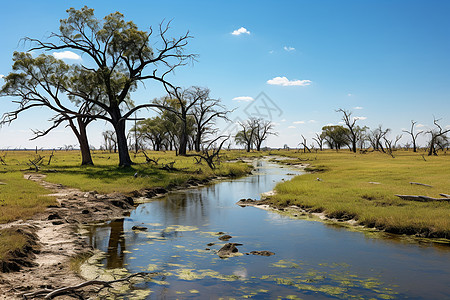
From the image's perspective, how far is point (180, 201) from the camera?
19.8m

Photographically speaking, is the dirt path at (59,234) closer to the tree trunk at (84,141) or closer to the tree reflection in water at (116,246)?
the tree reflection in water at (116,246)

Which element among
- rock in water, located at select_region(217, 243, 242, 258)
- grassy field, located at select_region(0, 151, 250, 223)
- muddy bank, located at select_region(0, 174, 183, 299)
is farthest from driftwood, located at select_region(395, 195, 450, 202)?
grassy field, located at select_region(0, 151, 250, 223)

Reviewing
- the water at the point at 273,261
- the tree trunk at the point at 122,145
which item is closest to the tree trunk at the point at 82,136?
the tree trunk at the point at 122,145

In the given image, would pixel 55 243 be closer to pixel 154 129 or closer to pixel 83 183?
pixel 83 183

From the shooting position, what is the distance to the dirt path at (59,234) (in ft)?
22.9

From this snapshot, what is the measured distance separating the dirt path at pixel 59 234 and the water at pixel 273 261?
100cm

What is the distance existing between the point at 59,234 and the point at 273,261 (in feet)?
24.4

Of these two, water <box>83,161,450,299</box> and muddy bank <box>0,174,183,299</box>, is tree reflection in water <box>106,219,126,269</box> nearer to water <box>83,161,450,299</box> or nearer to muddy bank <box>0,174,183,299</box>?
water <box>83,161,450,299</box>

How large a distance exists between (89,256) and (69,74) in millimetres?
33014

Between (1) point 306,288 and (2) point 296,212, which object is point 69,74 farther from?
(1) point 306,288

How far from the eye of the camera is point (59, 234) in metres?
11.1

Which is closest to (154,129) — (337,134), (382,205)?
(337,134)

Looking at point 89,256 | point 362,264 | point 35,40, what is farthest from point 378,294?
point 35,40

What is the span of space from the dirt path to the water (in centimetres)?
100
